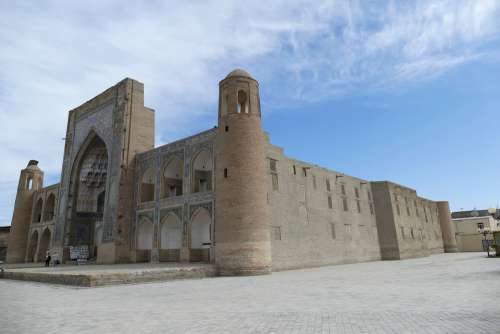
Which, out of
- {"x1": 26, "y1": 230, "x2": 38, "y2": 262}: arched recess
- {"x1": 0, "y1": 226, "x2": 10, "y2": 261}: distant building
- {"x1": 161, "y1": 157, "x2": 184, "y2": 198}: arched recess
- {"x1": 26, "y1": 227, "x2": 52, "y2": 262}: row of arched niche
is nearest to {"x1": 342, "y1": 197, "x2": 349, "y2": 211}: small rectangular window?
{"x1": 161, "y1": 157, "x2": 184, "y2": 198}: arched recess

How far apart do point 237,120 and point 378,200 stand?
2141 cm

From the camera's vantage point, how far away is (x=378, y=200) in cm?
3475

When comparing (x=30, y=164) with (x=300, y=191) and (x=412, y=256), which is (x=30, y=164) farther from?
(x=412, y=256)

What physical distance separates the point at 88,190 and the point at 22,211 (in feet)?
42.9

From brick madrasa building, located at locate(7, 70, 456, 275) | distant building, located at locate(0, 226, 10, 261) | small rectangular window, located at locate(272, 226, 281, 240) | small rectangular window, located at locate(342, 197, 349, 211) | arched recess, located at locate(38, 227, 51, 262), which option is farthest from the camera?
distant building, located at locate(0, 226, 10, 261)

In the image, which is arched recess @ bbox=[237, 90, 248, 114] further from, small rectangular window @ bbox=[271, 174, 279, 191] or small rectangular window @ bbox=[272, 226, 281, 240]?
small rectangular window @ bbox=[272, 226, 281, 240]

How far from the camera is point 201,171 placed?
25.7 metres

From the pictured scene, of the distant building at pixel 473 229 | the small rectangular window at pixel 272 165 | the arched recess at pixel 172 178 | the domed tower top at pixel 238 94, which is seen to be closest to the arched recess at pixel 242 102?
the domed tower top at pixel 238 94

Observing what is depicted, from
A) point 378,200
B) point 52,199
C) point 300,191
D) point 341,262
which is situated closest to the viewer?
point 300,191

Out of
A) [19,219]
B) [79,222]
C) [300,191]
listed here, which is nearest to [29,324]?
[300,191]

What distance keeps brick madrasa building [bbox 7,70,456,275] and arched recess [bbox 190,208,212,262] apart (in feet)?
0.23

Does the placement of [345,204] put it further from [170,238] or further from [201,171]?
[170,238]

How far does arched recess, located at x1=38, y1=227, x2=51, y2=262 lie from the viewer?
36.1m

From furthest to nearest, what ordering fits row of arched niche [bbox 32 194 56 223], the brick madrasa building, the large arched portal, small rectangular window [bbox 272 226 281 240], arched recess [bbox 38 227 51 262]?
1. row of arched niche [bbox 32 194 56 223]
2. arched recess [bbox 38 227 51 262]
3. the large arched portal
4. small rectangular window [bbox 272 226 281 240]
5. the brick madrasa building
